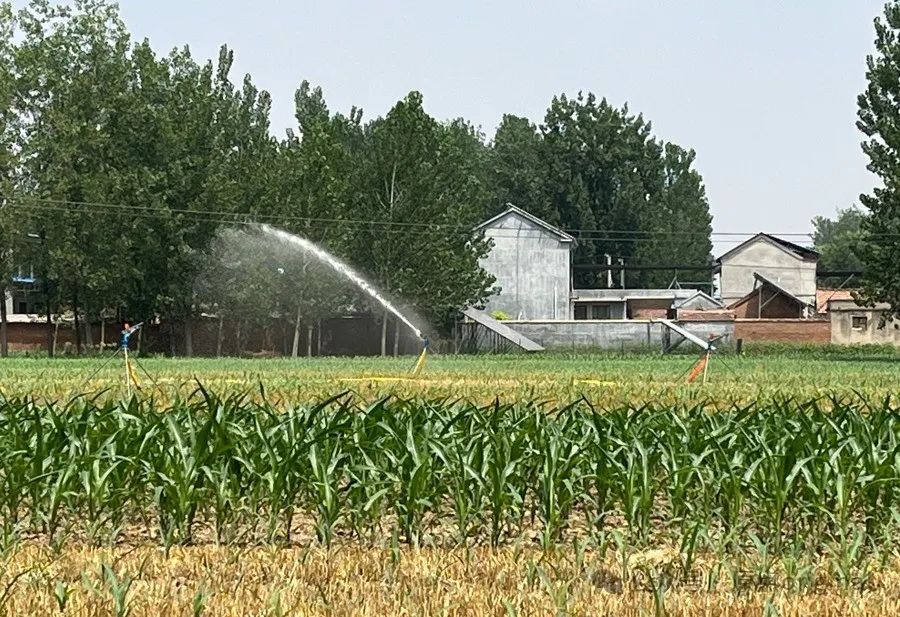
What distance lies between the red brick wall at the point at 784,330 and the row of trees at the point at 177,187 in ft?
41.0

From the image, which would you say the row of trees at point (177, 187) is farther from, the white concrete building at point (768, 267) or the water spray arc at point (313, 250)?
the white concrete building at point (768, 267)

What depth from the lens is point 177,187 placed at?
56.8 meters

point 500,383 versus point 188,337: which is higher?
point 188,337

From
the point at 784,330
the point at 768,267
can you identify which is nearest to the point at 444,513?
the point at 784,330

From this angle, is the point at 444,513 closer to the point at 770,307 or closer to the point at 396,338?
the point at 396,338

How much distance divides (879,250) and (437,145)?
21.9m

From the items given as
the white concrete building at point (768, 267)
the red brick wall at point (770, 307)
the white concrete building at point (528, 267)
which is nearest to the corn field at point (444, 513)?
the red brick wall at point (770, 307)

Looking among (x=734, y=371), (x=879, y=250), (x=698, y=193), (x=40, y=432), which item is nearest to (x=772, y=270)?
(x=698, y=193)

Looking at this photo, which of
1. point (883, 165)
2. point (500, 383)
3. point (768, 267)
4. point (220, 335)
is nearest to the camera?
point (500, 383)

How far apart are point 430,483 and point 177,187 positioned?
50198 millimetres

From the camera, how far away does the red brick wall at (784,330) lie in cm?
6131

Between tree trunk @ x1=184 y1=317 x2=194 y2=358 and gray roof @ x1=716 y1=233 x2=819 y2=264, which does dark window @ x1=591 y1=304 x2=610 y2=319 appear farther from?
tree trunk @ x1=184 y1=317 x2=194 y2=358

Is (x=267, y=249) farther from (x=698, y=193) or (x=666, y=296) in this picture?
(x=698, y=193)

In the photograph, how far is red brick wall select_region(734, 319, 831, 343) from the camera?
61.3m
